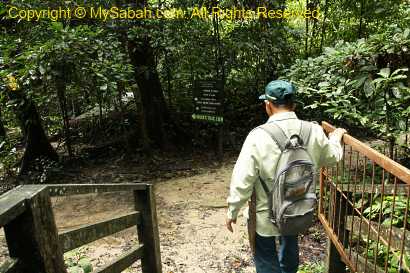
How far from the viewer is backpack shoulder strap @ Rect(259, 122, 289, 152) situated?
2668 millimetres

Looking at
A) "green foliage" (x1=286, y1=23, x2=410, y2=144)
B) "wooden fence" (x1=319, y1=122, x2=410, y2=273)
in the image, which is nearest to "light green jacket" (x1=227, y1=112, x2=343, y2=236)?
"wooden fence" (x1=319, y1=122, x2=410, y2=273)

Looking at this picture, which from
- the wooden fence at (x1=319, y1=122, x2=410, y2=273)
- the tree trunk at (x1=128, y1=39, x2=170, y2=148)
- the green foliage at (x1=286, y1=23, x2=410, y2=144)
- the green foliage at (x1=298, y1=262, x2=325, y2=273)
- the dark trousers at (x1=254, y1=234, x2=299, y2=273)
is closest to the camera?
the wooden fence at (x1=319, y1=122, x2=410, y2=273)

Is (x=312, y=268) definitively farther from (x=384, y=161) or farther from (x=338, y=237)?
(x=384, y=161)

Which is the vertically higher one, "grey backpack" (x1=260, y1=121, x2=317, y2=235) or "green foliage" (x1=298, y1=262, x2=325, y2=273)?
→ "grey backpack" (x1=260, y1=121, x2=317, y2=235)

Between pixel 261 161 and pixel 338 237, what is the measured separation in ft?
3.81

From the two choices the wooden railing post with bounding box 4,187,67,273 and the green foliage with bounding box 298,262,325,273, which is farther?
the green foliage with bounding box 298,262,325,273

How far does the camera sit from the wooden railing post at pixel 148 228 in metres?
3.31

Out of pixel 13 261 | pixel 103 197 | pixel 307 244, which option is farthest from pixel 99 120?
pixel 13 261

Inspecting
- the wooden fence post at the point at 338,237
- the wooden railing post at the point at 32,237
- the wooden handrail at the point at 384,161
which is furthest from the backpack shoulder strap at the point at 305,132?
the wooden railing post at the point at 32,237

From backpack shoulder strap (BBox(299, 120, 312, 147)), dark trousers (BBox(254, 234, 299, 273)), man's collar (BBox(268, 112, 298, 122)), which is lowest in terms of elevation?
dark trousers (BBox(254, 234, 299, 273))

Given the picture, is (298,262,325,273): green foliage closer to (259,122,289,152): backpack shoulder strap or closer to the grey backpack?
the grey backpack

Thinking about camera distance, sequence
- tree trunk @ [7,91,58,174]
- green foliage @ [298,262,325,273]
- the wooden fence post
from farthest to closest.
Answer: tree trunk @ [7,91,58,174] → green foliage @ [298,262,325,273] → the wooden fence post

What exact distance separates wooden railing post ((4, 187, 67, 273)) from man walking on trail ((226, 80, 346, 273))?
136 cm

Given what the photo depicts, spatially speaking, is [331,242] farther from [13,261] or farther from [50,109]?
[50,109]
